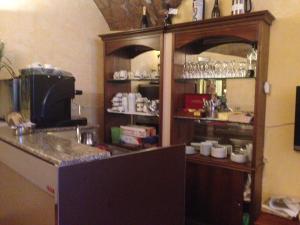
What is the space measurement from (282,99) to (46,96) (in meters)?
1.90

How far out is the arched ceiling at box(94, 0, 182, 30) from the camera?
3.04 metres

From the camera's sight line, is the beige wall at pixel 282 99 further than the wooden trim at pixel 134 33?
No

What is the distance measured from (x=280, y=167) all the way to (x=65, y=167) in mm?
1898

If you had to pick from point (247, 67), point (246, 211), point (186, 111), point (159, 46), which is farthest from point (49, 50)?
point (246, 211)

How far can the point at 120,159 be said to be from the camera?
131cm

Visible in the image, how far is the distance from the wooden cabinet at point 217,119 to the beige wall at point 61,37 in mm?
1232

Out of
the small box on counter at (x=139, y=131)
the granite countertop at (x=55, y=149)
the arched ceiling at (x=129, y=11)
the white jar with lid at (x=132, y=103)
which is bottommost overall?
the small box on counter at (x=139, y=131)

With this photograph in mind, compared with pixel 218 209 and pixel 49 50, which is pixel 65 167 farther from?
pixel 49 50

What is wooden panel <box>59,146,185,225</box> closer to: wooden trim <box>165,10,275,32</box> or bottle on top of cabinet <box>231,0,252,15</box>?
wooden trim <box>165,10,275,32</box>

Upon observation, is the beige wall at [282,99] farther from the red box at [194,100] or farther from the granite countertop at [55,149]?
the granite countertop at [55,149]

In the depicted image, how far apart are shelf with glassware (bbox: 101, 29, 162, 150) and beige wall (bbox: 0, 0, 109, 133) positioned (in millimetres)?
309

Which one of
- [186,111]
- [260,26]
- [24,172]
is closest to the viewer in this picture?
[24,172]

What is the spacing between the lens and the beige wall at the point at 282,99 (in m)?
2.27

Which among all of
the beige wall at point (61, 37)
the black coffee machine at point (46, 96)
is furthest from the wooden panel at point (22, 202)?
the beige wall at point (61, 37)
